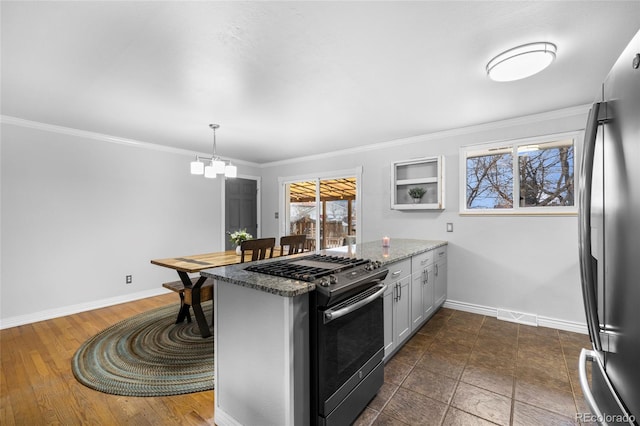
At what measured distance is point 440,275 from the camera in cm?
365

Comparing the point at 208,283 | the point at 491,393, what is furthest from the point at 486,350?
the point at 208,283

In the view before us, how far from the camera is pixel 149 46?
6.50 ft

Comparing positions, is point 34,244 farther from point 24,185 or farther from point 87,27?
point 87,27

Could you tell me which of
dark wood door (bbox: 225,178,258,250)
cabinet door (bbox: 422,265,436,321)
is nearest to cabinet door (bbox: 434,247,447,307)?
cabinet door (bbox: 422,265,436,321)

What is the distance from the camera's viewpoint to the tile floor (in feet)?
6.08

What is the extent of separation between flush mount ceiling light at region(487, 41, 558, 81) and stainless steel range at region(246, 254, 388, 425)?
67.6 inches

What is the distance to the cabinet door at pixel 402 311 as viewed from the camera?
250cm

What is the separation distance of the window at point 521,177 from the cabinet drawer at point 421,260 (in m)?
0.98

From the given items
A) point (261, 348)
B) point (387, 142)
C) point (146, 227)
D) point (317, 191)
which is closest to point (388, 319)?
point (261, 348)

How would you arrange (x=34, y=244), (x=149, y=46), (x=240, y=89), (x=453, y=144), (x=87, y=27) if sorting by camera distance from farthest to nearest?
(x=453, y=144)
(x=34, y=244)
(x=240, y=89)
(x=149, y=46)
(x=87, y=27)

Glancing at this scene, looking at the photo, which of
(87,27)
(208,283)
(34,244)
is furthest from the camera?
(34,244)

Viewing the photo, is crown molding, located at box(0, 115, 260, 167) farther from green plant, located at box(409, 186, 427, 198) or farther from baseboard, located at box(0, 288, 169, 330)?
green plant, located at box(409, 186, 427, 198)

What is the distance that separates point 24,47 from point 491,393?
409cm

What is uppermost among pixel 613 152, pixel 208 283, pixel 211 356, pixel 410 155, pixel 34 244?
pixel 410 155
